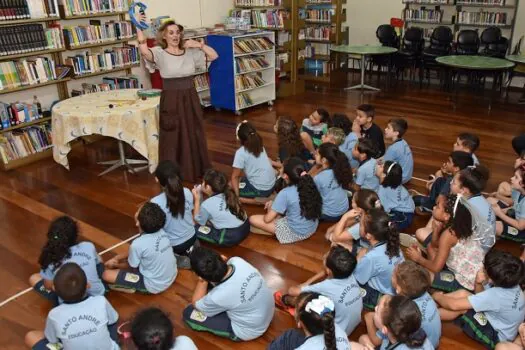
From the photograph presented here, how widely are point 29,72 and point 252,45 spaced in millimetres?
3311

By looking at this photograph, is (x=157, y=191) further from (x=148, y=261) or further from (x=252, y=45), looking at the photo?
(x=252, y=45)

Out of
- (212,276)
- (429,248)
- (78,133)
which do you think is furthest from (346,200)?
(78,133)

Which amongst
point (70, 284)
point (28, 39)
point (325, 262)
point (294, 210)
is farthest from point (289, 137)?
point (28, 39)

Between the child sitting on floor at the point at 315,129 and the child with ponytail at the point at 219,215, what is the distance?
60.6 inches

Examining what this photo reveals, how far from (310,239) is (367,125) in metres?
1.63

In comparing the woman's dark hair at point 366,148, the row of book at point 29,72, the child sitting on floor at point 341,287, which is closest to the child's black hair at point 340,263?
the child sitting on floor at point 341,287

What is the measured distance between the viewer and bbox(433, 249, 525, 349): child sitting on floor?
7.68 feet

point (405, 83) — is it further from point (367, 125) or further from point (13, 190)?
point (13, 190)

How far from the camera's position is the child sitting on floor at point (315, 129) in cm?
491

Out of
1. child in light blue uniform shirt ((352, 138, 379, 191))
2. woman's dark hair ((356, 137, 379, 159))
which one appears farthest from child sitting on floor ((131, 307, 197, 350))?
woman's dark hair ((356, 137, 379, 159))

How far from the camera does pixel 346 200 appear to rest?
154 inches

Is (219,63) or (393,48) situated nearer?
(219,63)

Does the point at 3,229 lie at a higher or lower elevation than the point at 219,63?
lower

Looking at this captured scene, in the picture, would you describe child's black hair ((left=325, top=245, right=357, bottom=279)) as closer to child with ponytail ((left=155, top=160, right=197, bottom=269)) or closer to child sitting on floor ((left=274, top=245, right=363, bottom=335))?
child sitting on floor ((left=274, top=245, right=363, bottom=335))
